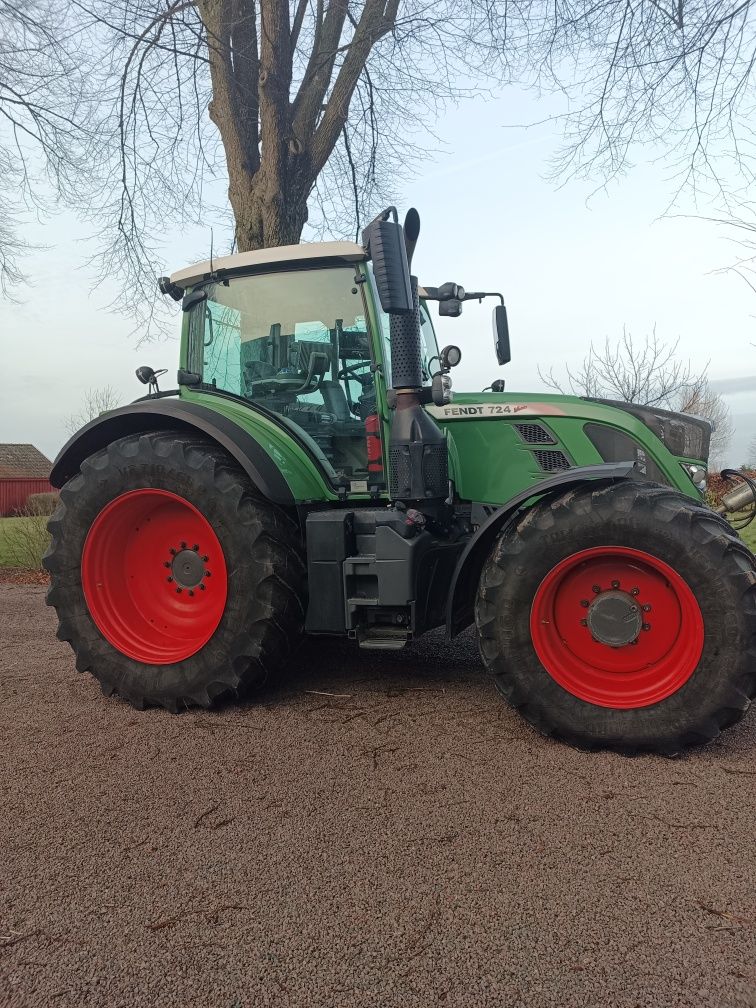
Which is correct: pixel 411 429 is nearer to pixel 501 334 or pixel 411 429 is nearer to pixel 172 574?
pixel 501 334

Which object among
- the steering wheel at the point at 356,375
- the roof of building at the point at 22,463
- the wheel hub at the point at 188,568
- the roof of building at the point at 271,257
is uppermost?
the roof of building at the point at 22,463

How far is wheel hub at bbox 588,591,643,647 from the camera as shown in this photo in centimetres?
285

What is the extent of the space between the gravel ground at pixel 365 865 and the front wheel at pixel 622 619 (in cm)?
17

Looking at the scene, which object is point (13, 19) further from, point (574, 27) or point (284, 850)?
point (284, 850)

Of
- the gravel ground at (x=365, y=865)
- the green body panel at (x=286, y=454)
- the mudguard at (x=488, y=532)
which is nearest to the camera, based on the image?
the gravel ground at (x=365, y=865)

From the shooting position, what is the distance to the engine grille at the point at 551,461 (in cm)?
350

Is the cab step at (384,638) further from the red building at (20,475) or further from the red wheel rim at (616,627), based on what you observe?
the red building at (20,475)

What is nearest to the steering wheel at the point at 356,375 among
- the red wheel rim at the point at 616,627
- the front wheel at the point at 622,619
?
the front wheel at the point at 622,619

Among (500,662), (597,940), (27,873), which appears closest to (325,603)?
(500,662)

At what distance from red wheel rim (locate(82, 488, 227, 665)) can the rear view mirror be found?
1.36 m

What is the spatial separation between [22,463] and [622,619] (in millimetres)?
45321

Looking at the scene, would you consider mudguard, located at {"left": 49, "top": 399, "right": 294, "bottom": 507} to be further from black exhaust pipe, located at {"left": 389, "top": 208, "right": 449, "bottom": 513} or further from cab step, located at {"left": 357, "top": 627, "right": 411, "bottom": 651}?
cab step, located at {"left": 357, "top": 627, "right": 411, "bottom": 651}

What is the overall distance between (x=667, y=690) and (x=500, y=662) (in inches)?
25.5

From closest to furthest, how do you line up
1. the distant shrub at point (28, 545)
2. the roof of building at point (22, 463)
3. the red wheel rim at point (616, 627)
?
the red wheel rim at point (616, 627) → the distant shrub at point (28, 545) → the roof of building at point (22, 463)
